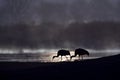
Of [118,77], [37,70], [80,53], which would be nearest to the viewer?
[118,77]

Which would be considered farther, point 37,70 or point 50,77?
point 37,70

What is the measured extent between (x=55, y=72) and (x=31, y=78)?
107 inches

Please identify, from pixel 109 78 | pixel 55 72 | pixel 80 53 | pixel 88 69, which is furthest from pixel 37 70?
pixel 80 53

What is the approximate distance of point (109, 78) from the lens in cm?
2952

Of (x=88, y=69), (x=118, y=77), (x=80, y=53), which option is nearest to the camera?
(x=118, y=77)

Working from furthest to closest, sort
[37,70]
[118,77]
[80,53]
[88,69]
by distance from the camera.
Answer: [80,53] < [37,70] < [88,69] < [118,77]

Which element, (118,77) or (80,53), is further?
(80,53)

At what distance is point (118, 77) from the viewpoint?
29.5m

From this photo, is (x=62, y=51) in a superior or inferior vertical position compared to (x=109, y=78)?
superior

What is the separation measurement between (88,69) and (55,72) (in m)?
2.96

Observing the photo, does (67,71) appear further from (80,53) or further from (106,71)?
(80,53)

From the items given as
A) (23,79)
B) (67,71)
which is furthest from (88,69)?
(23,79)

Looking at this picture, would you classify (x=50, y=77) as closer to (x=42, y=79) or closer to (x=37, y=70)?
(x=42, y=79)

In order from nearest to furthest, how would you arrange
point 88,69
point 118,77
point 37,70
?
point 118,77, point 88,69, point 37,70
